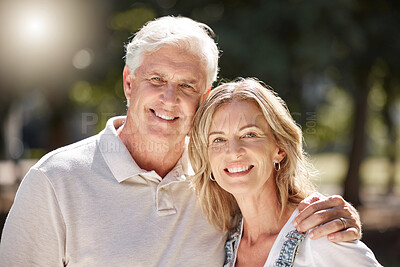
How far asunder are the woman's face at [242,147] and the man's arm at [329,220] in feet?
1.04

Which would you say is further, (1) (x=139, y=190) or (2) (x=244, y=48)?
(2) (x=244, y=48)

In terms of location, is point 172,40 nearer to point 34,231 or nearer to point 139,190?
point 139,190

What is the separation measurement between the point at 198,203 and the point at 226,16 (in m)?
4.58

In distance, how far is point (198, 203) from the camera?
9.52 feet

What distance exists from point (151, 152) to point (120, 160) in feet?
0.79

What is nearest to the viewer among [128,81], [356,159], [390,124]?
[128,81]

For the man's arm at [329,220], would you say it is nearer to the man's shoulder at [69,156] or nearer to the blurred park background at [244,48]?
the man's shoulder at [69,156]

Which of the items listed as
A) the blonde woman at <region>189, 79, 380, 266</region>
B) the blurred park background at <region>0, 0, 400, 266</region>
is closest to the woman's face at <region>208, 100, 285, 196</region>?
the blonde woman at <region>189, 79, 380, 266</region>

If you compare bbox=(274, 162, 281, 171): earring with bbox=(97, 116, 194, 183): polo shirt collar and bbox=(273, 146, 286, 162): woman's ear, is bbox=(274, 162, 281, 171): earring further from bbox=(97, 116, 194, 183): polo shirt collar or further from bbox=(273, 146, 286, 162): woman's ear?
bbox=(97, 116, 194, 183): polo shirt collar

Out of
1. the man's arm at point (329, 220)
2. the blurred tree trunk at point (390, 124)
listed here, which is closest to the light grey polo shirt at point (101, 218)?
the man's arm at point (329, 220)

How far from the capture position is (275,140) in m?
2.70

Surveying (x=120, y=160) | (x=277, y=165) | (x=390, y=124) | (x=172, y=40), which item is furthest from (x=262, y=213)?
(x=390, y=124)

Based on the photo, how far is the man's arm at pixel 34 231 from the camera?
2426 millimetres

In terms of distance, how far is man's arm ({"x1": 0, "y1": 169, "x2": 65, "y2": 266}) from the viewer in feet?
7.96
